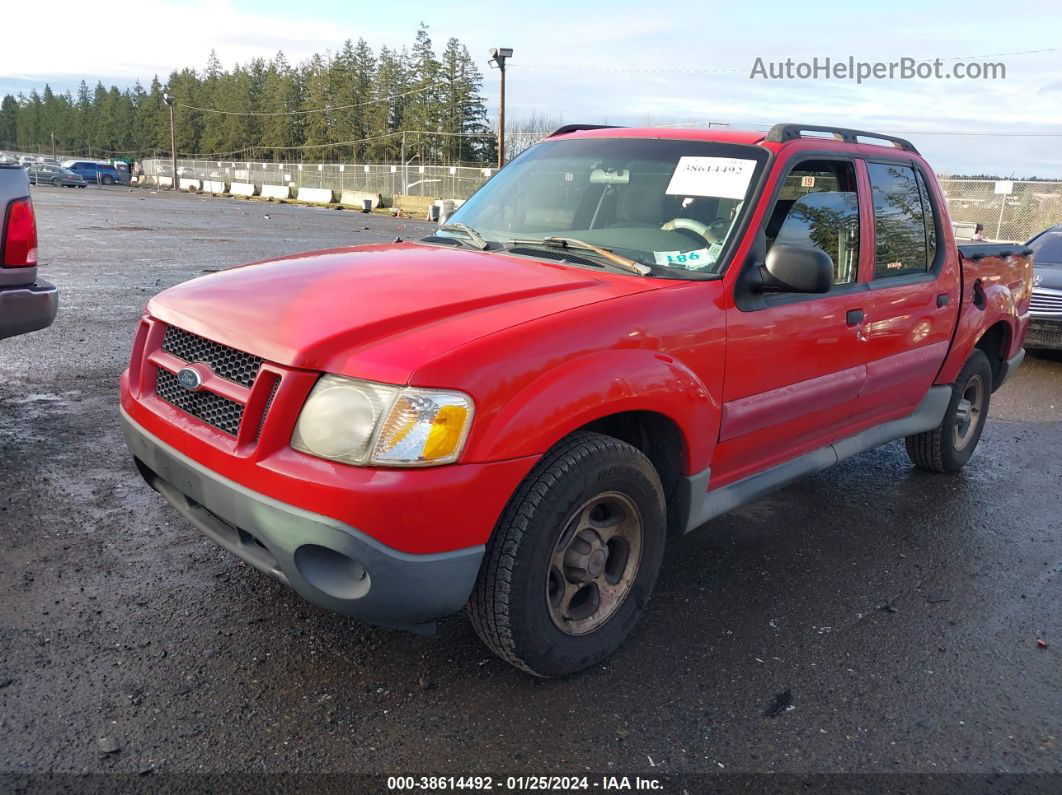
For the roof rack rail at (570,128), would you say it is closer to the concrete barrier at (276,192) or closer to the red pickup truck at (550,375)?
the red pickup truck at (550,375)

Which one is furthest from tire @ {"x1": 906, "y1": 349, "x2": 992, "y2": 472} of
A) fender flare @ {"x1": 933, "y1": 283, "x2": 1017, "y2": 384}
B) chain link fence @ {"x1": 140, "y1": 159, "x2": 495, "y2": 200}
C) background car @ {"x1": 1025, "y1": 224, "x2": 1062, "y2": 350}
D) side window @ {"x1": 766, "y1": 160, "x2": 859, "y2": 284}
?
chain link fence @ {"x1": 140, "y1": 159, "x2": 495, "y2": 200}

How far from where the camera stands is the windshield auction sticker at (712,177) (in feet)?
11.5

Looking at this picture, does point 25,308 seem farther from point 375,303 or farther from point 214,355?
point 375,303

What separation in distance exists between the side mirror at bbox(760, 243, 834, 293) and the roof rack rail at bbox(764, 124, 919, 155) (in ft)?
2.20

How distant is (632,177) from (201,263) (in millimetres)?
11256

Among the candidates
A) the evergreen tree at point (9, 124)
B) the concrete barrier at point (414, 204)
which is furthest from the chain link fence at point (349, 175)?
the evergreen tree at point (9, 124)

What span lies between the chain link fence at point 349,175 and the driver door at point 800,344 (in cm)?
2734

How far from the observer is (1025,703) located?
9.77 feet

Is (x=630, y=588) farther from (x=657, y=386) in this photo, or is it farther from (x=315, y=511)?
(x=315, y=511)

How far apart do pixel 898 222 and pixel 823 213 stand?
746 millimetres

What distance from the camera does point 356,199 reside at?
46062mm

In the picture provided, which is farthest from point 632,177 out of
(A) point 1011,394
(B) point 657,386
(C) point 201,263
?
(C) point 201,263

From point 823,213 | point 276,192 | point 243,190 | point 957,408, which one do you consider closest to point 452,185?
point 276,192

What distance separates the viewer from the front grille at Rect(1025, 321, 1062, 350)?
872cm
